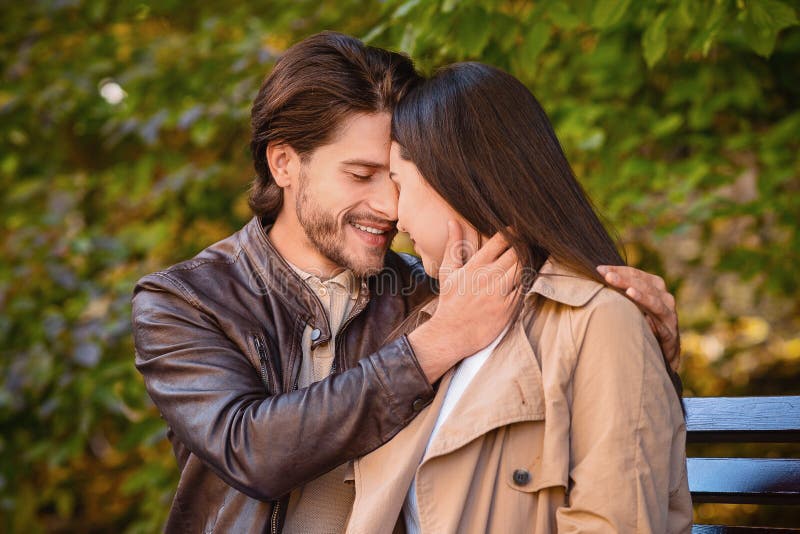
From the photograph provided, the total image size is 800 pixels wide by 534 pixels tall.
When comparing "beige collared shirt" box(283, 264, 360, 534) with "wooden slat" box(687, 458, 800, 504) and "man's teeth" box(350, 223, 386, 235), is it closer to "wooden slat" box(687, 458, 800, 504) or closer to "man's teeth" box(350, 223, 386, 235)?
"man's teeth" box(350, 223, 386, 235)

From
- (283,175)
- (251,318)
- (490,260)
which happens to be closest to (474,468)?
(490,260)

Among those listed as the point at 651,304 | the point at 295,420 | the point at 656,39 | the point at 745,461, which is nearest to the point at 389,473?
the point at 295,420

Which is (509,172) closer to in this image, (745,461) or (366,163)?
(366,163)

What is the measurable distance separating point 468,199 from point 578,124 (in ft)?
5.96

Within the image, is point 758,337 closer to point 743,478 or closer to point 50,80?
point 743,478

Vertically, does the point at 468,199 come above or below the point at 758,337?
above

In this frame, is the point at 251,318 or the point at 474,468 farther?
the point at 251,318

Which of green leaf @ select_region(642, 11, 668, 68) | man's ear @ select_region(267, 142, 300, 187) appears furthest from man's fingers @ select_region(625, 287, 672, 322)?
man's ear @ select_region(267, 142, 300, 187)

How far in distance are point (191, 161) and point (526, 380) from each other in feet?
11.7

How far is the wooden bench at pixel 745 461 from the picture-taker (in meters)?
2.40

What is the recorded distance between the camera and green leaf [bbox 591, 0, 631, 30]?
8.81ft

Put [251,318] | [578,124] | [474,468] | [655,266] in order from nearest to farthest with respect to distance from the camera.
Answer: [474,468], [251,318], [578,124], [655,266]

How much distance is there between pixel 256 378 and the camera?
2.37 metres

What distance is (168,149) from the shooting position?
4.86 meters
